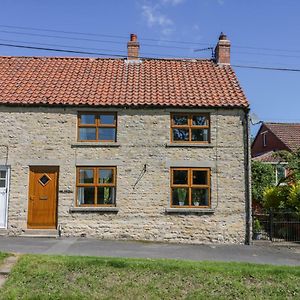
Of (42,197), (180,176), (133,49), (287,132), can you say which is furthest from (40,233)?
(287,132)

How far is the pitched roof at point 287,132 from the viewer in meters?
34.6

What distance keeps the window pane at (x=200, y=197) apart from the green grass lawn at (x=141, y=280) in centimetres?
614

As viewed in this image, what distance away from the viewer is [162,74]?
2014 cm

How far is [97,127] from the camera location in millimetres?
17484

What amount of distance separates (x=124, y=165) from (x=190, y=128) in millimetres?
Result: 3099

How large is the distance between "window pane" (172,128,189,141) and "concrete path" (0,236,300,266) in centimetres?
433

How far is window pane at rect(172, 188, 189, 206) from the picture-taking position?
17.2 meters

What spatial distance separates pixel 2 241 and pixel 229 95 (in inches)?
418

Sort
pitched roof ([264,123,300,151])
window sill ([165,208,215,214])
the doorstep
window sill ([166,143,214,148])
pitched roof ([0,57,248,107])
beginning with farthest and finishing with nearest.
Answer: pitched roof ([264,123,300,151]) → pitched roof ([0,57,248,107]) → window sill ([166,143,214,148]) → window sill ([165,208,215,214]) → the doorstep

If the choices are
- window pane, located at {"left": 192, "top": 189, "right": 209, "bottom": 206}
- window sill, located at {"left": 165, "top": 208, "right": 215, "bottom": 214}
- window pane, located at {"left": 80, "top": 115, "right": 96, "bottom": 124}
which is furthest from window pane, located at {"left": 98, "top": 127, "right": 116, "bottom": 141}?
window pane, located at {"left": 192, "top": 189, "right": 209, "bottom": 206}

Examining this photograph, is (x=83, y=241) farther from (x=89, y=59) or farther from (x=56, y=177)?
(x=89, y=59)

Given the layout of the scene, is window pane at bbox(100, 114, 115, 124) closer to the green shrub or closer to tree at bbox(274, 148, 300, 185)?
the green shrub

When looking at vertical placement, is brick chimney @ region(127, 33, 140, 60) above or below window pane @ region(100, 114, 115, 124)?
above

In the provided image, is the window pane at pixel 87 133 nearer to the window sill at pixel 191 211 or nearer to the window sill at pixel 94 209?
the window sill at pixel 94 209
